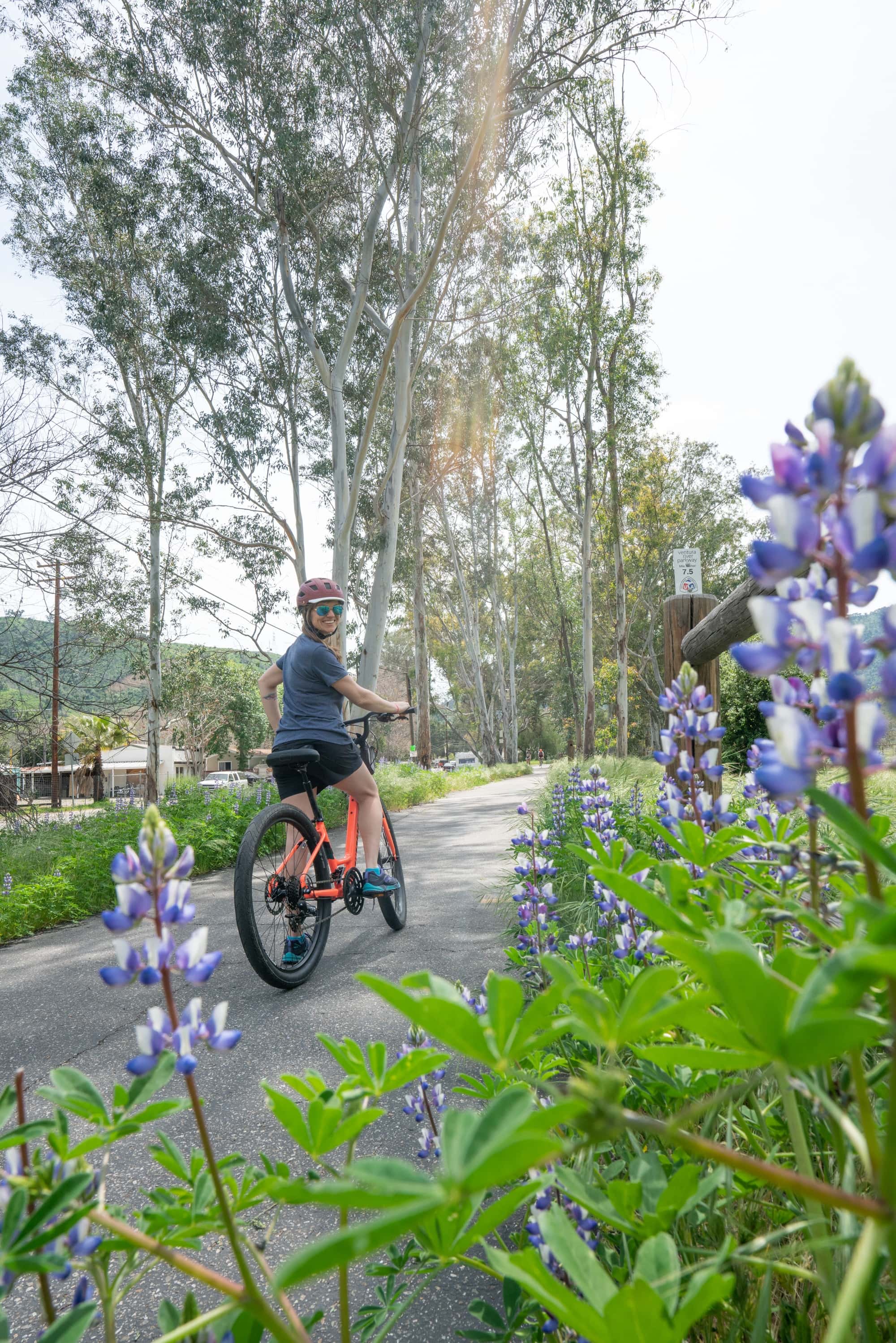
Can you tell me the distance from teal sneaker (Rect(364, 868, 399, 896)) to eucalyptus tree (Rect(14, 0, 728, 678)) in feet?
26.8

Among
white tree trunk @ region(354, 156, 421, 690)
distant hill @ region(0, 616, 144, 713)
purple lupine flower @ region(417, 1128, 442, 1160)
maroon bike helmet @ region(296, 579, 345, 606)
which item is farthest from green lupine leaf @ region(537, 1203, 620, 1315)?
white tree trunk @ region(354, 156, 421, 690)

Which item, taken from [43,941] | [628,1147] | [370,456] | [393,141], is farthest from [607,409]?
[628,1147]

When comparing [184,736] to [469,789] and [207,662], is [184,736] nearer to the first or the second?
[207,662]

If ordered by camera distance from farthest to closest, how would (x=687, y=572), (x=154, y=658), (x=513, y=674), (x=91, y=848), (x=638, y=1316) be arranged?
(x=513, y=674) < (x=154, y=658) < (x=91, y=848) < (x=687, y=572) < (x=638, y=1316)

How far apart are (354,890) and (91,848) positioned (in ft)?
15.2

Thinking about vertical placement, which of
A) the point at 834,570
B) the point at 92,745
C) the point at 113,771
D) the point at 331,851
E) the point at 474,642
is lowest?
the point at 113,771

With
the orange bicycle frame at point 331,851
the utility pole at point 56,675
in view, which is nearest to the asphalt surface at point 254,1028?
the orange bicycle frame at point 331,851

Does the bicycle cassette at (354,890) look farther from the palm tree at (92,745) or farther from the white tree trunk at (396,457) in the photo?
the palm tree at (92,745)

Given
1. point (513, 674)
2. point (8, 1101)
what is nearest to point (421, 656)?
point (513, 674)

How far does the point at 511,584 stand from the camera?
1431 inches

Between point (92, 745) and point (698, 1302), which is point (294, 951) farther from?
point (92, 745)

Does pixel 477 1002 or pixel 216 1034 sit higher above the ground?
pixel 216 1034

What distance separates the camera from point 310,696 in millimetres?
4055

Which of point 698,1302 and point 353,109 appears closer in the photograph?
point 698,1302
